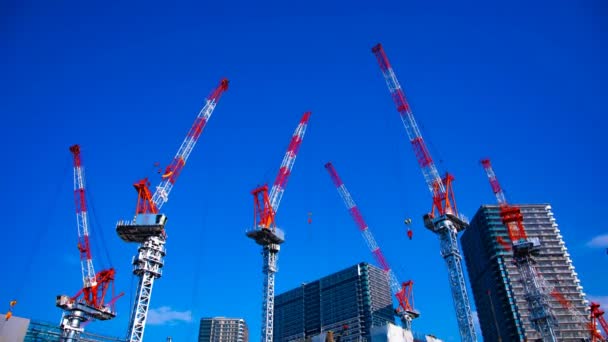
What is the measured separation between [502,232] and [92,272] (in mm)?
148727

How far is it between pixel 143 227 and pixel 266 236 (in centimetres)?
2495

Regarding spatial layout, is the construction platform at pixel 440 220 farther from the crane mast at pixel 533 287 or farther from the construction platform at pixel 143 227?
the construction platform at pixel 143 227

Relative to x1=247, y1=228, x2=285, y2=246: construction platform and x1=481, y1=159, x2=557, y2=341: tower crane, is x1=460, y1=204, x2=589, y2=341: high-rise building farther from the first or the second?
x1=247, y1=228, x2=285, y2=246: construction platform

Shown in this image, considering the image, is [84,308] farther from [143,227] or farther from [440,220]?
[440,220]

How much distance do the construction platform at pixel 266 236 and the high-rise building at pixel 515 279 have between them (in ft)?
330

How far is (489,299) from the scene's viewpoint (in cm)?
18250

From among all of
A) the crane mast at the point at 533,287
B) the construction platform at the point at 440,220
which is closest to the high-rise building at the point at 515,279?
the crane mast at the point at 533,287

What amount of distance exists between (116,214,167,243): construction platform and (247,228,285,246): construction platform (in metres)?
19.0

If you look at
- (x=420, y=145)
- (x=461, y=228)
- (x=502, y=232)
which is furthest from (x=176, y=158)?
(x=502, y=232)

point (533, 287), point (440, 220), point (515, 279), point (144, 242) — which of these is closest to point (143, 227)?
point (144, 242)

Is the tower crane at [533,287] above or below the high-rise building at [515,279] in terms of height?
below

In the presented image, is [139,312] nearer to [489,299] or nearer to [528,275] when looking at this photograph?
[528,275]

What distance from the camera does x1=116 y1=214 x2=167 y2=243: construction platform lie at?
8688cm

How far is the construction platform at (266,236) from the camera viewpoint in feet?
318
